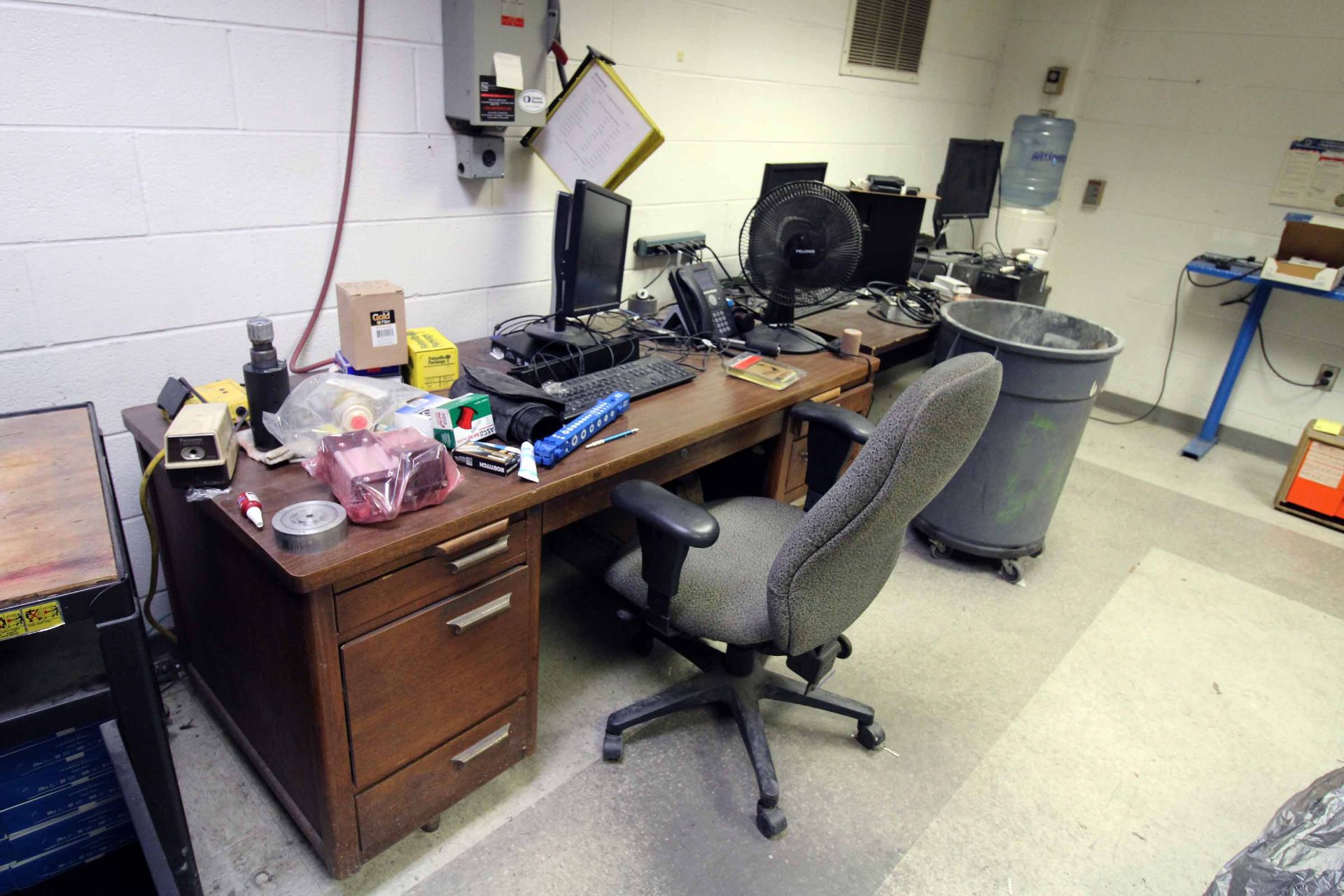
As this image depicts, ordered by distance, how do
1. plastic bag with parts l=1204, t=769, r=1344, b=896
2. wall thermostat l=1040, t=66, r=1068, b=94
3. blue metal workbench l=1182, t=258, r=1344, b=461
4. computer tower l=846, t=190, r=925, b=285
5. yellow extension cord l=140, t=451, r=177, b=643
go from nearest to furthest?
plastic bag with parts l=1204, t=769, r=1344, b=896 < yellow extension cord l=140, t=451, r=177, b=643 < computer tower l=846, t=190, r=925, b=285 < blue metal workbench l=1182, t=258, r=1344, b=461 < wall thermostat l=1040, t=66, r=1068, b=94

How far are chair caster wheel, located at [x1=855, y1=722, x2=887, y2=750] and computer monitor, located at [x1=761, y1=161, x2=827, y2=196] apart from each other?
1.63m

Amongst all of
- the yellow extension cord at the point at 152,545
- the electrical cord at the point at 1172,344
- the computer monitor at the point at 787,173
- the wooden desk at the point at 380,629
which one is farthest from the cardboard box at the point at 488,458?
the electrical cord at the point at 1172,344

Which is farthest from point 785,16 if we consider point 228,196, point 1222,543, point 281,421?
point 1222,543

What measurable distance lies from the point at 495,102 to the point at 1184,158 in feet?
11.5

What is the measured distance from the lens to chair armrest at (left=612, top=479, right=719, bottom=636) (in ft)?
4.35

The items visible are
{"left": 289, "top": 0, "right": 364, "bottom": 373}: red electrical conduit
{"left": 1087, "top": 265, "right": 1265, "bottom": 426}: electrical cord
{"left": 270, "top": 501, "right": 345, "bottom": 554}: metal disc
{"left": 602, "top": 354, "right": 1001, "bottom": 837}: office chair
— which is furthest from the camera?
{"left": 1087, "top": 265, "right": 1265, "bottom": 426}: electrical cord

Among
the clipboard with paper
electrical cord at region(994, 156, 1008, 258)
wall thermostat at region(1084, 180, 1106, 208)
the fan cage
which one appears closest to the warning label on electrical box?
the clipboard with paper

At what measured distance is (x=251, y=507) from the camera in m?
1.18

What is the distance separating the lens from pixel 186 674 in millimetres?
1869

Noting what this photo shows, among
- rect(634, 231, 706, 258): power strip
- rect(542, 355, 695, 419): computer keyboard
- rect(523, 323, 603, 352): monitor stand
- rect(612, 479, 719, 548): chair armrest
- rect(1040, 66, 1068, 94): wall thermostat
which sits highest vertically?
rect(1040, 66, 1068, 94): wall thermostat

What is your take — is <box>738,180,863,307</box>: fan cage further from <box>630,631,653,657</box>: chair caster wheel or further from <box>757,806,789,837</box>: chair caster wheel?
<box>757,806,789,837</box>: chair caster wheel

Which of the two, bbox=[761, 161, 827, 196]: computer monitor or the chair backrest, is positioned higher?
bbox=[761, 161, 827, 196]: computer monitor

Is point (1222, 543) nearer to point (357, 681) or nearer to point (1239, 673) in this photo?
point (1239, 673)

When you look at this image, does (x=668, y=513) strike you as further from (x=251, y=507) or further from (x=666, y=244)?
(x=666, y=244)
